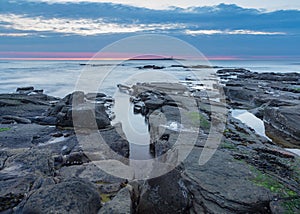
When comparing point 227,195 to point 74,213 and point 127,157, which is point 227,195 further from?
point 127,157

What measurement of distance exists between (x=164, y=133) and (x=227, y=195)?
5549 millimetres

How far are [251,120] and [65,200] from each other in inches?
632

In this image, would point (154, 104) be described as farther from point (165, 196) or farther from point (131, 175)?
point (165, 196)

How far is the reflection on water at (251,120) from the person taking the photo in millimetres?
16159

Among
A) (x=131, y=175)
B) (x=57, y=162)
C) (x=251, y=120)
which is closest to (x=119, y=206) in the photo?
(x=131, y=175)

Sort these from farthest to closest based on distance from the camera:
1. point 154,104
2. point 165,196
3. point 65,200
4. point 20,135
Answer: point 154,104 → point 20,135 → point 165,196 → point 65,200

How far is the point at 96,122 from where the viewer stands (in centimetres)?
1320

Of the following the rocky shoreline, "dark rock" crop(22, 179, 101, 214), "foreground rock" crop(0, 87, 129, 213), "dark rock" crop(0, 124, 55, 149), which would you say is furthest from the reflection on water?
"dark rock" crop(22, 179, 101, 214)

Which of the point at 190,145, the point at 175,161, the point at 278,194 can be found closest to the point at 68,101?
the point at 190,145

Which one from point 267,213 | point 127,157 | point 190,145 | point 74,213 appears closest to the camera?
point 74,213

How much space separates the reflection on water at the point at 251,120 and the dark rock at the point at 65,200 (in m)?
12.4

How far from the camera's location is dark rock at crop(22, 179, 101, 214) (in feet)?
15.8

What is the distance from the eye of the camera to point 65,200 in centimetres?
494

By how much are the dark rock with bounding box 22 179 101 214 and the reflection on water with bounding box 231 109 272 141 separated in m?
12.4
